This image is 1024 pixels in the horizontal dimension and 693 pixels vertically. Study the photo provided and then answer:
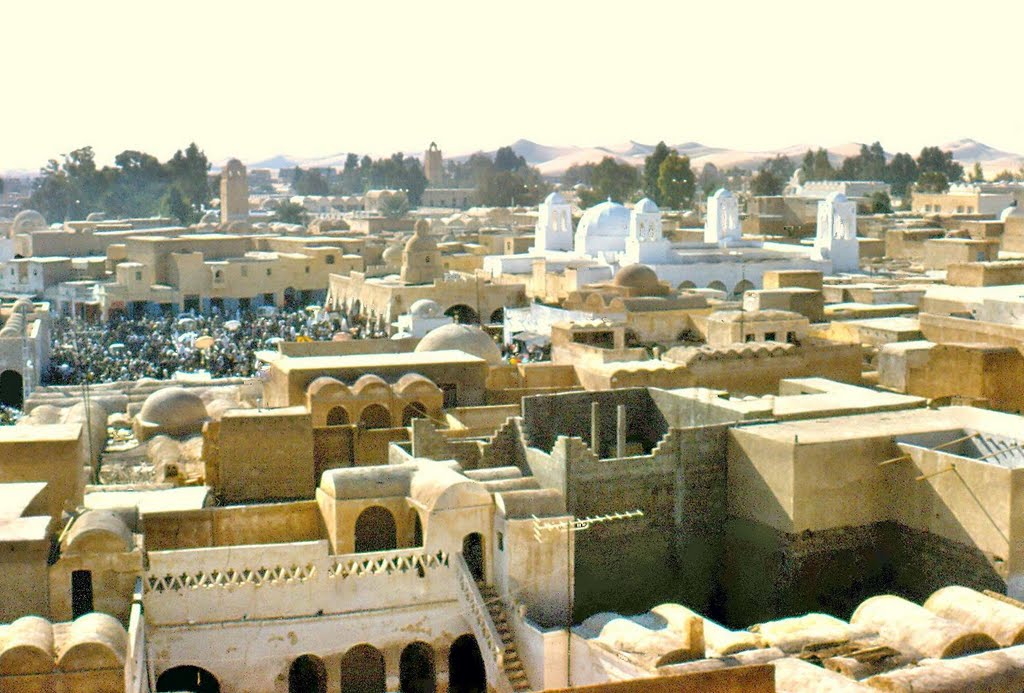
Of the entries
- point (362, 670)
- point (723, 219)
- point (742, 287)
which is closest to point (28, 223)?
point (723, 219)

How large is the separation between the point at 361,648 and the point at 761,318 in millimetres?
11132

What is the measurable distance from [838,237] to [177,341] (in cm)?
1893

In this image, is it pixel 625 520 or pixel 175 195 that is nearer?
pixel 625 520

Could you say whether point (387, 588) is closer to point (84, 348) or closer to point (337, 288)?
point (84, 348)

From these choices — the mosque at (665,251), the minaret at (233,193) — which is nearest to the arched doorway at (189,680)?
the mosque at (665,251)

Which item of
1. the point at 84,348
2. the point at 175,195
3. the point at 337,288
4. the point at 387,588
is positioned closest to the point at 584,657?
the point at 387,588

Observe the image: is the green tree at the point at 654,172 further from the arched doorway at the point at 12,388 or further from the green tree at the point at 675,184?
the arched doorway at the point at 12,388

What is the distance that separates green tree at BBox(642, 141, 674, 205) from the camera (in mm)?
74188

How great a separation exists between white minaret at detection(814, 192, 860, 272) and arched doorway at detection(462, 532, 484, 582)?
91.8ft

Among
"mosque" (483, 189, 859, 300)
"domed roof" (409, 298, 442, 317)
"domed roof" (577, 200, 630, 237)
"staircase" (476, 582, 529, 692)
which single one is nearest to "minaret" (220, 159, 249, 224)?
"mosque" (483, 189, 859, 300)

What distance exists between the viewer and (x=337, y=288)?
43031mm

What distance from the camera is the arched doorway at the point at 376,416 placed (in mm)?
18391

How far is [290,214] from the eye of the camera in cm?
8038

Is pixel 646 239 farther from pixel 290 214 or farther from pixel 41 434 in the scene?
pixel 290 214
